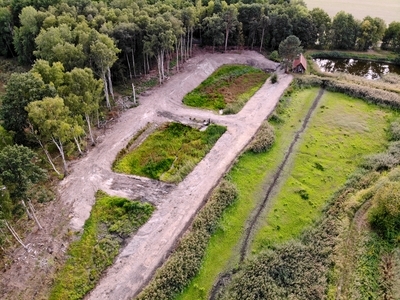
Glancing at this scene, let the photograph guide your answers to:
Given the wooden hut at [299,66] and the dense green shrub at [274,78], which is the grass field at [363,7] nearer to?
the wooden hut at [299,66]

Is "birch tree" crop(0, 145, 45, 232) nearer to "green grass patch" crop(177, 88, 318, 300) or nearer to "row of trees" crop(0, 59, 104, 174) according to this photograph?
"row of trees" crop(0, 59, 104, 174)

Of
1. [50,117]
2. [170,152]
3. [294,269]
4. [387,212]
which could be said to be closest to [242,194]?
[294,269]

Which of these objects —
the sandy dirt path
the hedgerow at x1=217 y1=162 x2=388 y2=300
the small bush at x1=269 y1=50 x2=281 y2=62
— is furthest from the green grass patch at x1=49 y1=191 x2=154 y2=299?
the small bush at x1=269 y1=50 x2=281 y2=62

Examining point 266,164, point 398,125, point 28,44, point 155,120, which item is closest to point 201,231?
point 266,164

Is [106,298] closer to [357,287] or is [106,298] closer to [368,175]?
[357,287]

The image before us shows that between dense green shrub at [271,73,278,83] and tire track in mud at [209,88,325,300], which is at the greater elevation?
dense green shrub at [271,73,278,83]

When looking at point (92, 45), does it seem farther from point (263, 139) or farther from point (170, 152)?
point (263, 139)
